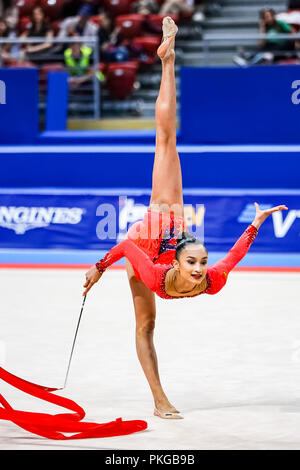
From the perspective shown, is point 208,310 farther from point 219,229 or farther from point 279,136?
point 279,136

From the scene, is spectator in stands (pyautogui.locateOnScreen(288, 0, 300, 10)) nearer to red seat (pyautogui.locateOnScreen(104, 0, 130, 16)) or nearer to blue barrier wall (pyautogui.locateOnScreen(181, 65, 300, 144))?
red seat (pyautogui.locateOnScreen(104, 0, 130, 16))

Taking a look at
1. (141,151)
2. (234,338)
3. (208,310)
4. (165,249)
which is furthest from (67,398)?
(141,151)

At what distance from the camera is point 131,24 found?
10680 millimetres

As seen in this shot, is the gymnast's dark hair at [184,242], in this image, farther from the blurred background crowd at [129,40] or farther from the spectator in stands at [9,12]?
the spectator in stands at [9,12]

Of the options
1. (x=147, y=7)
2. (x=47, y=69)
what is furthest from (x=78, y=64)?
(x=147, y=7)

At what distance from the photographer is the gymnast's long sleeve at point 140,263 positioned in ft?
11.9

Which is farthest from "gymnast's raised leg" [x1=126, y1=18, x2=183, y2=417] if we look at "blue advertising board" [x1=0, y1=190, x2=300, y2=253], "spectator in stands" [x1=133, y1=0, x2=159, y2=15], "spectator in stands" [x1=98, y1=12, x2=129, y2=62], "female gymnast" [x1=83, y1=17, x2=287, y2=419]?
"spectator in stands" [x1=133, y1=0, x2=159, y2=15]

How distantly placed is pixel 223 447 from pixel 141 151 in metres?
4.81

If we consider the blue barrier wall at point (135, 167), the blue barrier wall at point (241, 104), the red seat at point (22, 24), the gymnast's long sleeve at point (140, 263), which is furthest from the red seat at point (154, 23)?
the gymnast's long sleeve at point (140, 263)

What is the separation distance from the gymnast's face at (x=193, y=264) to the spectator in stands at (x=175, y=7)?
7.63 meters

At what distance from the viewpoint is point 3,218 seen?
24.7ft

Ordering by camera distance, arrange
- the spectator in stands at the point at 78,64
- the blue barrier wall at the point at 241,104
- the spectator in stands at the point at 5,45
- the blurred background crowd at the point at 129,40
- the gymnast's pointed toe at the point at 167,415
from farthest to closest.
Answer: the spectator in stands at the point at 5,45 → the spectator in stands at the point at 78,64 → the blurred background crowd at the point at 129,40 → the blue barrier wall at the point at 241,104 → the gymnast's pointed toe at the point at 167,415

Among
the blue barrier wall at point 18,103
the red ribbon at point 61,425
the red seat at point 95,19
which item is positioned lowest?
the red ribbon at point 61,425

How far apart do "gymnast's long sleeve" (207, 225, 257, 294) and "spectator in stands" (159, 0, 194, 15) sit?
24.2ft
